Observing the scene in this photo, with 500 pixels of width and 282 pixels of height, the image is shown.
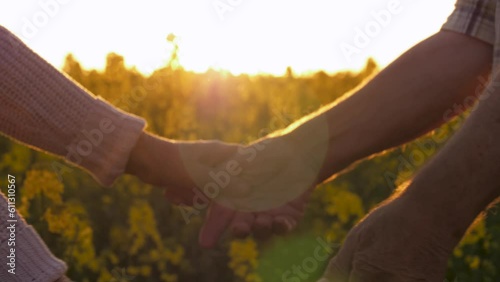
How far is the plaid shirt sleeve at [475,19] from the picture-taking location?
2.53 m

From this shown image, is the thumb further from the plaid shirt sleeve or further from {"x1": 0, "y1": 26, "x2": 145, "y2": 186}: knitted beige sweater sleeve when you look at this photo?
the plaid shirt sleeve

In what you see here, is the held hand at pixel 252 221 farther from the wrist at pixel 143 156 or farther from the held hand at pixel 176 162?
the wrist at pixel 143 156

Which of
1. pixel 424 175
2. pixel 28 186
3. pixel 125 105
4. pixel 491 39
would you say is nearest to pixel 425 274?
pixel 424 175

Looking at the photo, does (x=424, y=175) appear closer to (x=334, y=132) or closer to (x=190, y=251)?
(x=334, y=132)

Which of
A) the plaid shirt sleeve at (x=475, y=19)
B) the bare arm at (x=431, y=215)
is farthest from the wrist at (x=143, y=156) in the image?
the bare arm at (x=431, y=215)

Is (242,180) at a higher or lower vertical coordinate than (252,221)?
higher

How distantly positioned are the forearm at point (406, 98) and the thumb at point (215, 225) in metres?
0.39

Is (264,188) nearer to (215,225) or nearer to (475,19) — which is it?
(215,225)

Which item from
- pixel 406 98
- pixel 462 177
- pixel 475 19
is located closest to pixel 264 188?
pixel 406 98

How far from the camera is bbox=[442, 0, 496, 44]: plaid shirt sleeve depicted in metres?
Answer: 2.53

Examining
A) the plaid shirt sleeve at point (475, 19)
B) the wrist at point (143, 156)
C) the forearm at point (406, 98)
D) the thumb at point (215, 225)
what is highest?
the plaid shirt sleeve at point (475, 19)

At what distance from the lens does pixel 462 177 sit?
1512mm

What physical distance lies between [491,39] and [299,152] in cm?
73

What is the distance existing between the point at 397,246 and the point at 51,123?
1.46m
